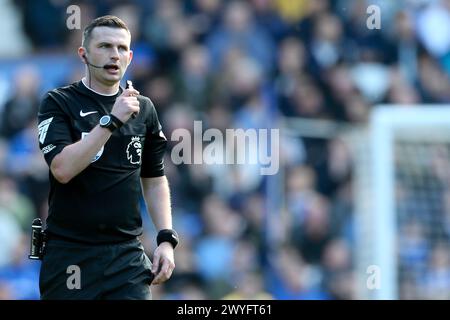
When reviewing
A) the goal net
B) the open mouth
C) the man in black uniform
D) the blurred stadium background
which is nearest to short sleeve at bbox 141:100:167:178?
the man in black uniform

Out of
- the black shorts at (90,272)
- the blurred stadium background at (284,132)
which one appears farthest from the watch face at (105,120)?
the blurred stadium background at (284,132)

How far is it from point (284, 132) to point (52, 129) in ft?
18.8

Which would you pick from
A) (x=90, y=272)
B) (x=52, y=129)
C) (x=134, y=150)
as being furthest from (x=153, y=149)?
(x=90, y=272)

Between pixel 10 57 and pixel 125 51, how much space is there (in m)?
6.15

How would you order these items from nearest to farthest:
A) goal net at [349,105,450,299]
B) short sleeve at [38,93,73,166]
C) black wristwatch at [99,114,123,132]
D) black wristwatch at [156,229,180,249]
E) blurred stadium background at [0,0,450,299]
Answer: black wristwatch at [99,114,123,132] → short sleeve at [38,93,73,166] → black wristwatch at [156,229,180,249] → goal net at [349,105,450,299] → blurred stadium background at [0,0,450,299]

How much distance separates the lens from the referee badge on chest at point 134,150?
464 cm

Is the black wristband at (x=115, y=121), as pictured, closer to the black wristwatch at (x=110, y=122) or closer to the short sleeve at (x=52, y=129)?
the black wristwatch at (x=110, y=122)

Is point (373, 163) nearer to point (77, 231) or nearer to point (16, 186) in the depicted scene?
point (16, 186)

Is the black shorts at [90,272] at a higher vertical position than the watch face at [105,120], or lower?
lower

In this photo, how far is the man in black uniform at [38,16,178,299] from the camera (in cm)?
453

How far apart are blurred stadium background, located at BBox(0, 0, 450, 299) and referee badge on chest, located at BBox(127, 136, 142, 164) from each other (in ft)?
15.2

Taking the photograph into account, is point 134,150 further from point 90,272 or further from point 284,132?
point 284,132

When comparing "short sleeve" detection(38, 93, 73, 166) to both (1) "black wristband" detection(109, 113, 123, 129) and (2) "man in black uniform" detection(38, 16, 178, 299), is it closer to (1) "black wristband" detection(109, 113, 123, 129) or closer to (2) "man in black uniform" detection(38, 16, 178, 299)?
(2) "man in black uniform" detection(38, 16, 178, 299)

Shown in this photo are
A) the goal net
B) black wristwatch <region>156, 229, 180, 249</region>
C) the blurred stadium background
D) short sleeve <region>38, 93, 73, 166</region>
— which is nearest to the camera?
short sleeve <region>38, 93, 73, 166</region>
